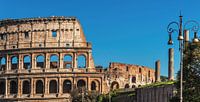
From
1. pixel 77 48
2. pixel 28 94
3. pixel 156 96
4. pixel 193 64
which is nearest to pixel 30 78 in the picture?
pixel 28 94

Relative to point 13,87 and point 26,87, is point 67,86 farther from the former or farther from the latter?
point 13,87

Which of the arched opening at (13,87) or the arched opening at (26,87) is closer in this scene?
the arched opening at (26,87)

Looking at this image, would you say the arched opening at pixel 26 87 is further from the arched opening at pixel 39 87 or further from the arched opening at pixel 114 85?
the arched opening at pixel 114 85

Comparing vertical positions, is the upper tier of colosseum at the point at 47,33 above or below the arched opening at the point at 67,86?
above

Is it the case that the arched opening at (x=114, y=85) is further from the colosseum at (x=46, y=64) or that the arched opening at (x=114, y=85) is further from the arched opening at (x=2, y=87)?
the arched opening at (x=2, y=87)

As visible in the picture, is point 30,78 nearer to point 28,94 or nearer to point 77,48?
point 28,94

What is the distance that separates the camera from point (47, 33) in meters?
84.1

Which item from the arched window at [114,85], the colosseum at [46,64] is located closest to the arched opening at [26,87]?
the colosseum at [46,64]

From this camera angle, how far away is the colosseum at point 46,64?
8206 cm

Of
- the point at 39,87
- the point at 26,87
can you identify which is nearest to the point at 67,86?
the point at 39,87

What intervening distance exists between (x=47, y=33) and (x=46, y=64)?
4566 mm

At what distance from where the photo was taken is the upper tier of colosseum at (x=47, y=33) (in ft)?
274

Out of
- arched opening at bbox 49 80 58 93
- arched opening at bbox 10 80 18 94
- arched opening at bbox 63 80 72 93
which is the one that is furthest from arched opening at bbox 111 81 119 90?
arched opening at bbox 10 80 18 94

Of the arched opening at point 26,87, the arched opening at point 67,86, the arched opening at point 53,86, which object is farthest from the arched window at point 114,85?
the arched opening at point 26,87
